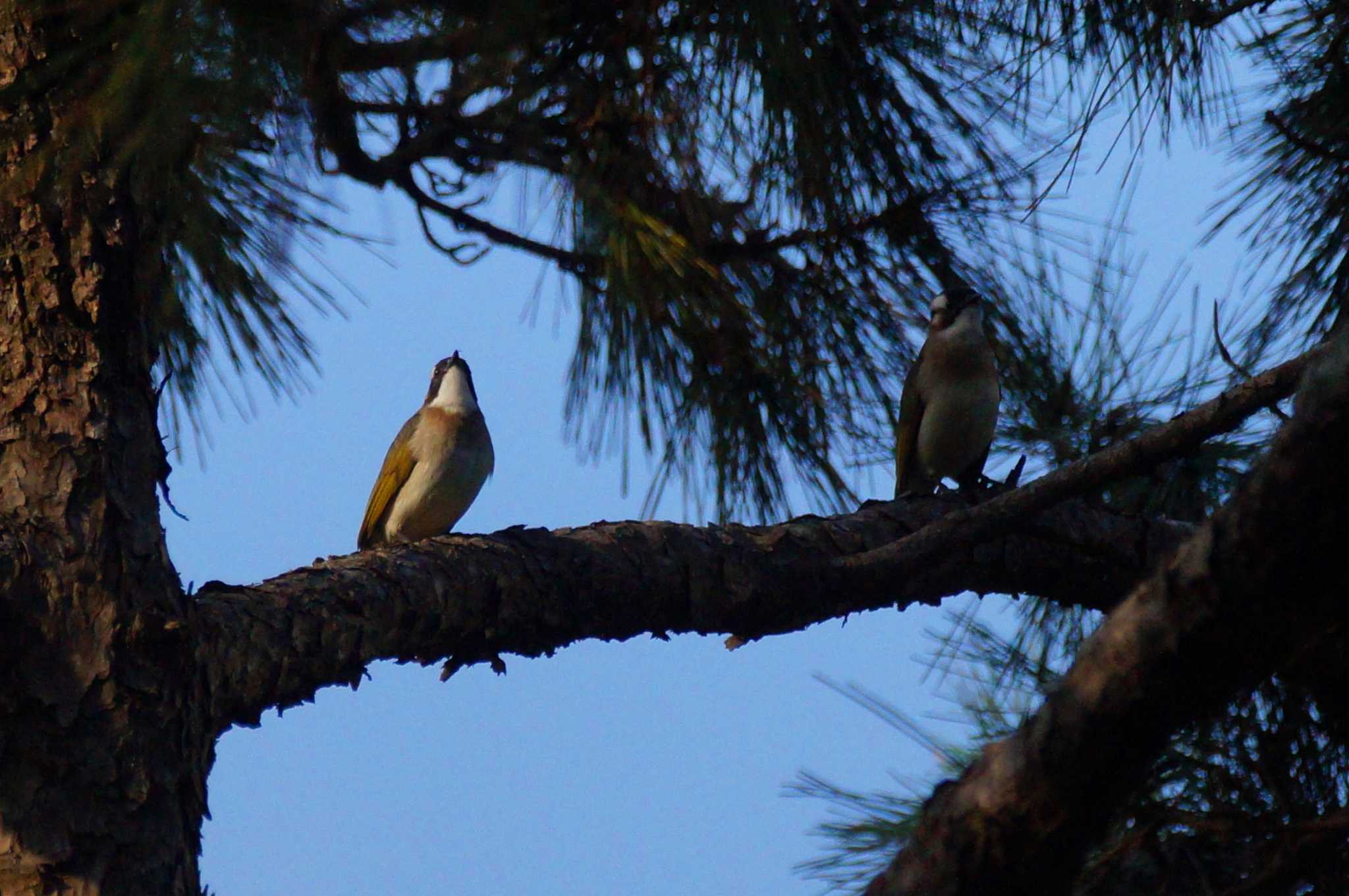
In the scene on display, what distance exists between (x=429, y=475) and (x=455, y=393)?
28.0 inches

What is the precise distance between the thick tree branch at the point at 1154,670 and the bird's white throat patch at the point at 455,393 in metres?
4.32

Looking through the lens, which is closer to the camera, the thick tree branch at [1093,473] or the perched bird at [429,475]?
the thick tree branch at [1093,473]

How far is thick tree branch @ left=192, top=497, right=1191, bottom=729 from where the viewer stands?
2590mm

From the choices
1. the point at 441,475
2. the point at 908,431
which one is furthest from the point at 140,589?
the point at 908,431

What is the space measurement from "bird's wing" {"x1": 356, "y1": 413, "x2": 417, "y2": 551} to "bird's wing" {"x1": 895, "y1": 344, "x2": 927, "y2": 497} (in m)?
1.87

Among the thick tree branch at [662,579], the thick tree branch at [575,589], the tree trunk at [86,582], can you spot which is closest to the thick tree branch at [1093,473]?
the thick tree branch at [662,579]

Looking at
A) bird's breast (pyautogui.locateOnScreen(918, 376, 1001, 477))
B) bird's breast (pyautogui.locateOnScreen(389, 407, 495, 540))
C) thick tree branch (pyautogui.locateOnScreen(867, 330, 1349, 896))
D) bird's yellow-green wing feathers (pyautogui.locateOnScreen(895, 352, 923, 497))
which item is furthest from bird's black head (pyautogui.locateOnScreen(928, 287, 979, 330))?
thick tree branch (pyautogui.locateOnScreen(867, 330, 1349, 896))

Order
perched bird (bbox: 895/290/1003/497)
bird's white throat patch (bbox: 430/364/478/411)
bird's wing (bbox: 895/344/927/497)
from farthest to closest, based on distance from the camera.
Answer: bird's white throat patch (bbox: 430/364/478/411)
bird's wing (bbox: 895/344/927/497)
perched bird (bbox: 895/290/1003/497)

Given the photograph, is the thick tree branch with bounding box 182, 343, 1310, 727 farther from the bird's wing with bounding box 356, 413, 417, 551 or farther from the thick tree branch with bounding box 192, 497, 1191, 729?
the bird's wing with bounding box 356, 413, 417, 551

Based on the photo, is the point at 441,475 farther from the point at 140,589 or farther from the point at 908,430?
the point at 140,589

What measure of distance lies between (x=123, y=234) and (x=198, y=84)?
107 cm

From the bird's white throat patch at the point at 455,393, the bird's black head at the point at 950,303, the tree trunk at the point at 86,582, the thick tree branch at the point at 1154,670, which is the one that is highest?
the bird's white throat patch at the point at 455,393

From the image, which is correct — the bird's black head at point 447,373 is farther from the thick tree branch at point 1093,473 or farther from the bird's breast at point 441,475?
the thick tree branch at point 1093,473

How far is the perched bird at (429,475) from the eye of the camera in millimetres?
5188
